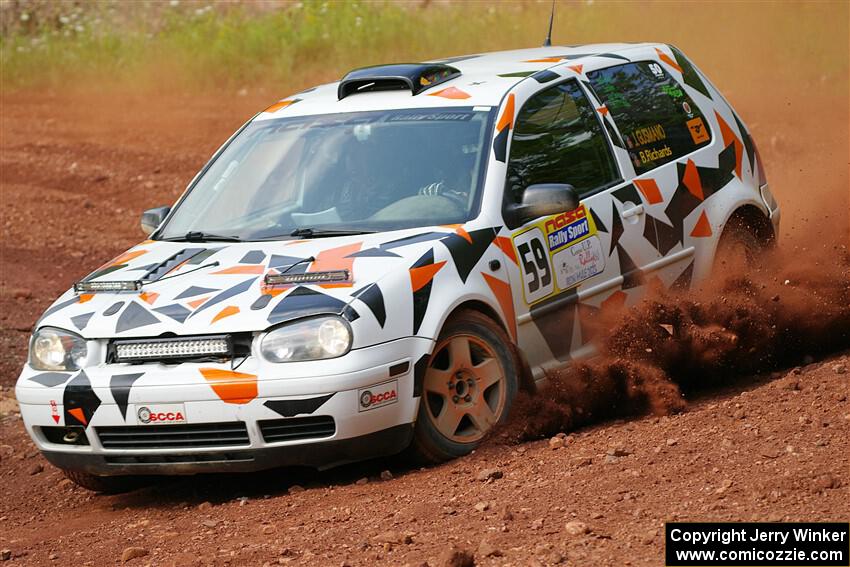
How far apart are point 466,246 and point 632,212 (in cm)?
137

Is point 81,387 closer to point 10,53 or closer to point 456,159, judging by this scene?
point 456,159

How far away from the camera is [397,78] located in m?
7.27

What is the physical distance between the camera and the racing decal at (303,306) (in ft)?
19.0

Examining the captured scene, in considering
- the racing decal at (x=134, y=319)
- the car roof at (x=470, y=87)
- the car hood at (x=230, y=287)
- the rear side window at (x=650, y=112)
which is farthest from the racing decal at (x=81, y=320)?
the rear side window at (x=650, y=112)

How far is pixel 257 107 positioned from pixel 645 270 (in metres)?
12.1

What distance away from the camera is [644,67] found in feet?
26.6

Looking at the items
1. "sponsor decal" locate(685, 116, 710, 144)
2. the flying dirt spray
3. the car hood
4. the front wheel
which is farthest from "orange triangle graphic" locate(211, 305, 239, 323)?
"sponsor decal" locate(685, 116, 710, 144)

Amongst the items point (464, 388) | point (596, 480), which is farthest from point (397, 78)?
point (596, 480)

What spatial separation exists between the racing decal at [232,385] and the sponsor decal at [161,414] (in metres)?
0.19

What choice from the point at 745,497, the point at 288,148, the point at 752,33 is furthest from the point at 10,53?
the point at 745,497

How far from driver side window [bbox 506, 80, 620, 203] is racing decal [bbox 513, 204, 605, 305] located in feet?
0.62

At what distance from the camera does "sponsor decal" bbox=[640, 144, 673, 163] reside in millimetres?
7594

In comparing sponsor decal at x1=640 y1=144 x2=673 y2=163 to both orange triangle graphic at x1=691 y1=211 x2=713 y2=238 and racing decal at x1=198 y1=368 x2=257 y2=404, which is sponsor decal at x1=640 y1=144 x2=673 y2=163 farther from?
racing decal at x1=198 y1=368 x2=257 y2=404

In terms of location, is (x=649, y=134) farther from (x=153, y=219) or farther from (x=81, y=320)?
(x=81, y=320)
